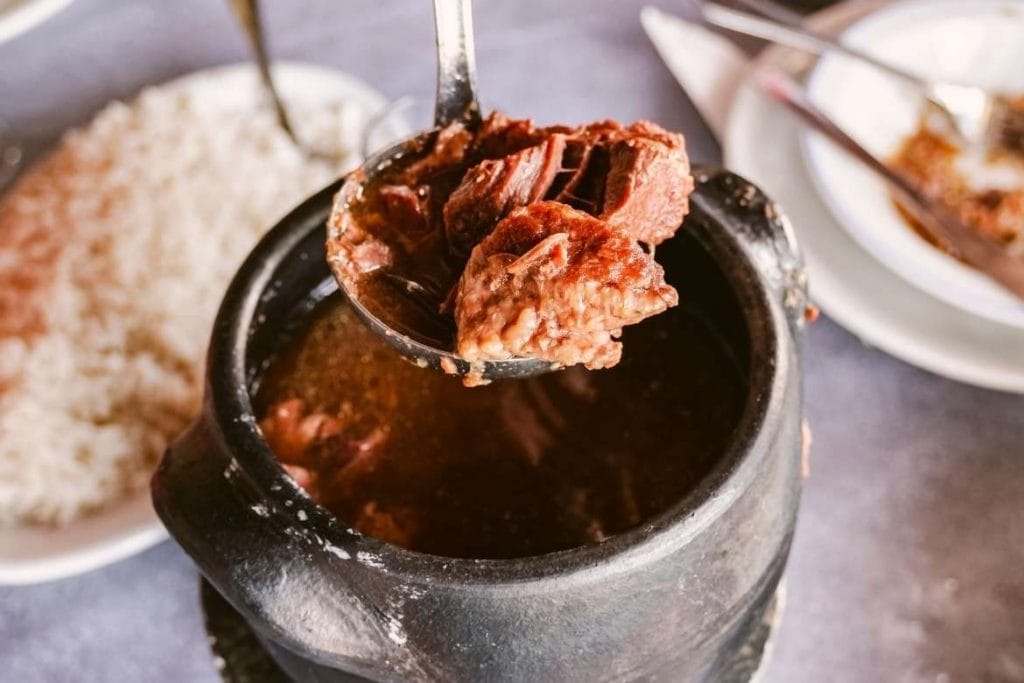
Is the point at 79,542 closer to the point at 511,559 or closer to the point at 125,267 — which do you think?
the point at 125,267

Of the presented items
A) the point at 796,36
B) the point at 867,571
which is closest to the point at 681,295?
the point at 867,571

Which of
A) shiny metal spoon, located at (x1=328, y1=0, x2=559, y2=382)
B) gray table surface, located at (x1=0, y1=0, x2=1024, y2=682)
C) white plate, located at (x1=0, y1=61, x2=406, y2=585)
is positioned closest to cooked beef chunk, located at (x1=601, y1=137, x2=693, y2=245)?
shiny metal spoon, located at (x1=328, y1=0, x2=559, y2=382)

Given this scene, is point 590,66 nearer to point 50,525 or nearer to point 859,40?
point 859,40

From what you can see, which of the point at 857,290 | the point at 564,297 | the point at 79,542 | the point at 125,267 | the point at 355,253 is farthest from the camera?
the point at 125,267

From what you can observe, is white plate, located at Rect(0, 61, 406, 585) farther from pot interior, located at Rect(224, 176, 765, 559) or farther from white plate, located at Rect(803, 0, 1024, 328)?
white plate, located at Rect(803, 0, 1024, 328)

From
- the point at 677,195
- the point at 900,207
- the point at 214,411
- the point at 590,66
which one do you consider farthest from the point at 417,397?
the point at 590,66

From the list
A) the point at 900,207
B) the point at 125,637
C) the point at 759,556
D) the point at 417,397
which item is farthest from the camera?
the point at 900,207

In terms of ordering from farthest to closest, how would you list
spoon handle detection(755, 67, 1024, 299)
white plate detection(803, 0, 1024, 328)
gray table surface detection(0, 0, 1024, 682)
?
white plate detection(803, 0, 1024, 328) → spoon handle detection(755, 67, 1024, 299) → gray table surface detection(0, 0, 1024, 682)
